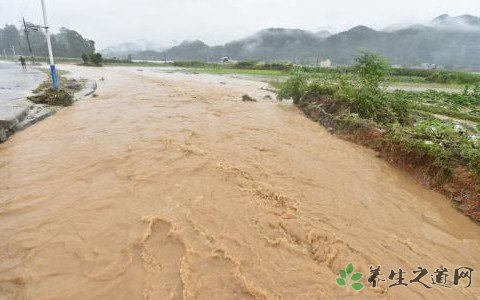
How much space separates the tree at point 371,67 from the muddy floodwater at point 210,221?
489 cm

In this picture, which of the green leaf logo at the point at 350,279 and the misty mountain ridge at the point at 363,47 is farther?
the misty mountain ridge at the point at 363,47

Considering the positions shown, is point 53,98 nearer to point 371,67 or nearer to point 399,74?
point 371,67

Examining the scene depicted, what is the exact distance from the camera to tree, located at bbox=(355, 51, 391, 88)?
37.6 feet

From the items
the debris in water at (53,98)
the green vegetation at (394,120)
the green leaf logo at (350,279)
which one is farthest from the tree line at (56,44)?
the green leaf logo at (350,279)

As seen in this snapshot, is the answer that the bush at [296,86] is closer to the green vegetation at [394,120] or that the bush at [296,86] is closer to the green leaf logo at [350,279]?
the green vegetation at [394,120]

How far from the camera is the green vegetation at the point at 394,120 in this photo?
587 cm

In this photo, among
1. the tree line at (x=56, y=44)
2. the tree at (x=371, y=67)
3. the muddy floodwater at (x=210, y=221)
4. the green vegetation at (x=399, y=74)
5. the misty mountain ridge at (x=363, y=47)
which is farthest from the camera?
the misty mountain ridge at (x=363, y=47)

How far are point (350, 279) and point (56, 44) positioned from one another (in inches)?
4687

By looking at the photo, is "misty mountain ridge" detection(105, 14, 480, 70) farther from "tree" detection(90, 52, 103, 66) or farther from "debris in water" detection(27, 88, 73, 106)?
"debris in water" detection(27, 88, 73, 106)

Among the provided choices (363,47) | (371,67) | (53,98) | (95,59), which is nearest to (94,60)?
(95,59)

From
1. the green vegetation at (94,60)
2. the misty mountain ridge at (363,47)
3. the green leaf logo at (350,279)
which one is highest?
the misty mountain ridge at (363,47)

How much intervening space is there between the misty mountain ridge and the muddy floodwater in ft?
375

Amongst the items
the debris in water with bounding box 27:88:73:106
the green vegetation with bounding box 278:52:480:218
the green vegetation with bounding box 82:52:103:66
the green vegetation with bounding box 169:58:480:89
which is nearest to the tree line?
the green vegetation with bounding box 82:52:103:66

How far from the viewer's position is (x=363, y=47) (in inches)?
5027
